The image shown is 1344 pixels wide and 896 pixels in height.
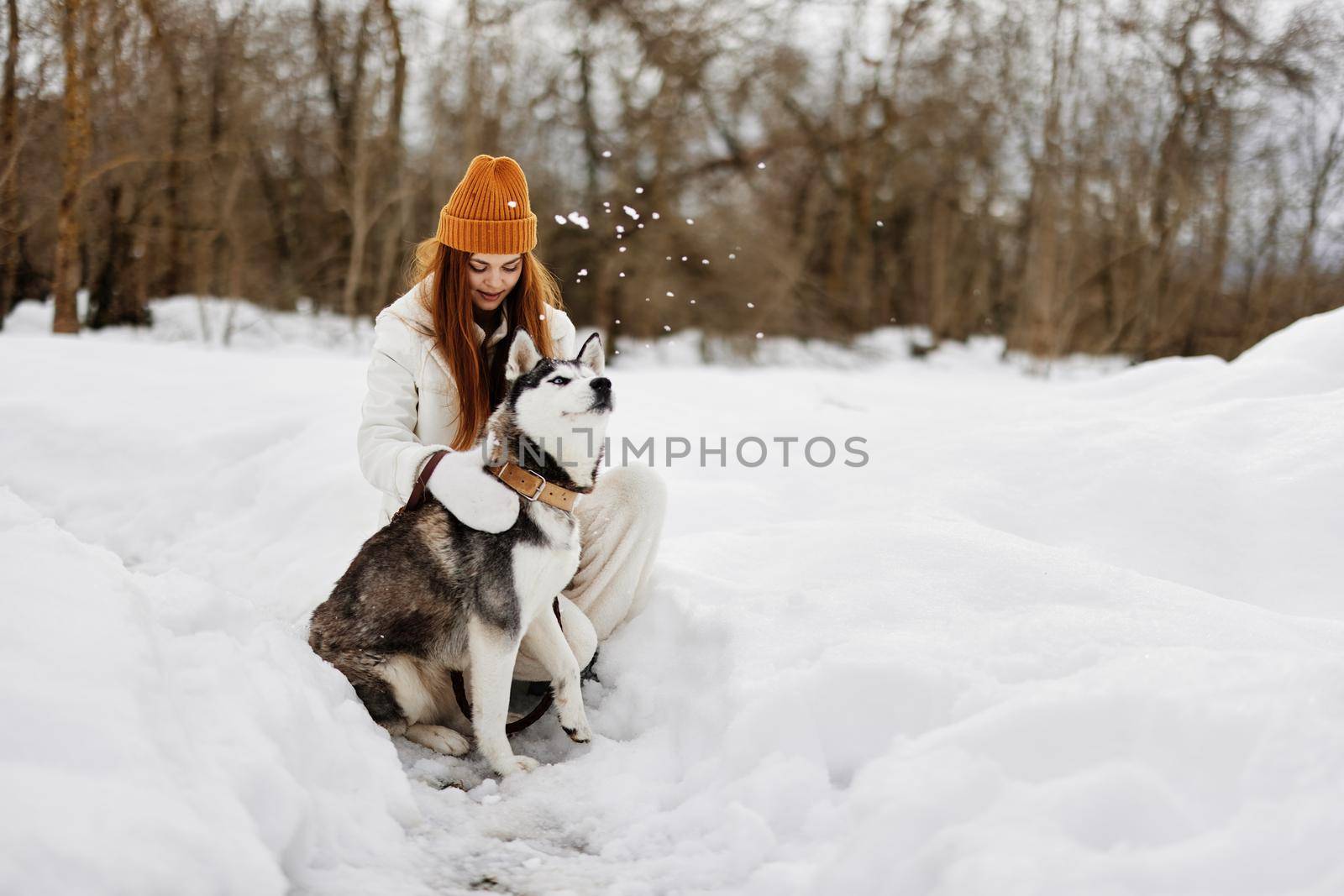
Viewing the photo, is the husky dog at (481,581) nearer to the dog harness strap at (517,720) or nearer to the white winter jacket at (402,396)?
the dog harness strap at (517,720)

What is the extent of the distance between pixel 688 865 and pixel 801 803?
34 centimetres

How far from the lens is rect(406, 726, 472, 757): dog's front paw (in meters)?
2.95

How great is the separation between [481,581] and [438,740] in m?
0.60

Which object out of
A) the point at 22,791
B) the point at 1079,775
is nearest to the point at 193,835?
the point at 22,791

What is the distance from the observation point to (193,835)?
68.7 inches

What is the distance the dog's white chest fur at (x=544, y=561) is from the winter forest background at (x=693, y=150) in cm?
1056

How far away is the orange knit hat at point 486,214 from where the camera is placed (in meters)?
3.18

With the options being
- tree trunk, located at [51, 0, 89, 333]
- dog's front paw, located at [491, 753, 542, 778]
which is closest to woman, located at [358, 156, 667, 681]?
dog's front paw, located at [491, 753, 542, 778]

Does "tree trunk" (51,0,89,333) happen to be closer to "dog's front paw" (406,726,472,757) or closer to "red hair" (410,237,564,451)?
"red hair" (410,237,564,451)

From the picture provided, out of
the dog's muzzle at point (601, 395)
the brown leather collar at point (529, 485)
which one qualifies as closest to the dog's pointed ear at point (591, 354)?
the dog's muzzle at point (601, 395)

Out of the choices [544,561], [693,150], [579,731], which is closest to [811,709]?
[579,731]

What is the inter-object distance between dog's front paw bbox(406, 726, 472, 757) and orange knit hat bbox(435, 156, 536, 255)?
1.68 metres

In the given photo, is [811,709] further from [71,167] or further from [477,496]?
[71,167]

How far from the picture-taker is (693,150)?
14.1 m
